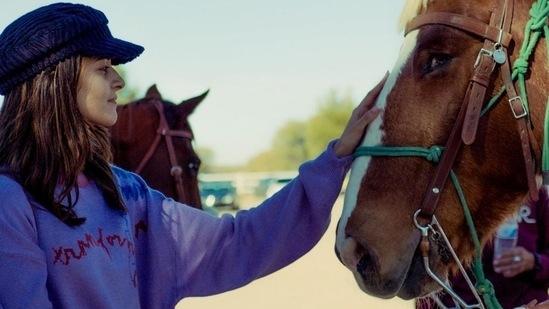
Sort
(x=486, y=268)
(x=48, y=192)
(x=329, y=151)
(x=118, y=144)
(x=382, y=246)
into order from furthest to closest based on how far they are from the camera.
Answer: (x=118, y=144) → (x=486, y=268) → (x=329, y=151) → (x=382, y=246) → (x=48, y=192)

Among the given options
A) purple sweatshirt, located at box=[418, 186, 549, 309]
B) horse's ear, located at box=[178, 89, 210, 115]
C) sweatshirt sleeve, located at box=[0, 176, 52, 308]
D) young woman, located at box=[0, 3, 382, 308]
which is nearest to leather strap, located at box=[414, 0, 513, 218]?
young woman, located at box=[0, 3, 382, 308]

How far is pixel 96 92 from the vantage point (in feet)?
7.06

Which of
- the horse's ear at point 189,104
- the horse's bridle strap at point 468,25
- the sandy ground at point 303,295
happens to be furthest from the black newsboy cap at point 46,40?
the sandy ground at point 303,295

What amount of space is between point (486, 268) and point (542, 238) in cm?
35

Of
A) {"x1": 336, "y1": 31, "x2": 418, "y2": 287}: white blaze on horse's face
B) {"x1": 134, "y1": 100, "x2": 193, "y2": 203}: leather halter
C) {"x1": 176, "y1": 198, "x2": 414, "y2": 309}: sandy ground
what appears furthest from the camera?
{"x1": 176, "y1": 198, "x2": 414, "y2": 309}: sandy ground

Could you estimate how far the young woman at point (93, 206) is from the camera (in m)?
1.96

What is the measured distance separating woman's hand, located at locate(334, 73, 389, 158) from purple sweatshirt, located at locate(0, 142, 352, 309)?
0.03m

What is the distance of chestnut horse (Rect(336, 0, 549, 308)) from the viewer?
85.7 inches

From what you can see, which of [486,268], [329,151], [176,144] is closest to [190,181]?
[176,144]

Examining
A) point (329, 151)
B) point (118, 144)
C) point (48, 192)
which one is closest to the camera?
point (48, 192)

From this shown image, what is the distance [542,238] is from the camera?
10.7 feet

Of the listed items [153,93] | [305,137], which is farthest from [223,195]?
[305,137]

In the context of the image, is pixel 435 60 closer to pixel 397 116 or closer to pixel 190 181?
pixel 397 116

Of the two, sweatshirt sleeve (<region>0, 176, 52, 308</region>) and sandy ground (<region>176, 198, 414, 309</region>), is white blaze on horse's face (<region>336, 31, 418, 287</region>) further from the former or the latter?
sandy ground (<region>176, 198, 414, 309</region>)
